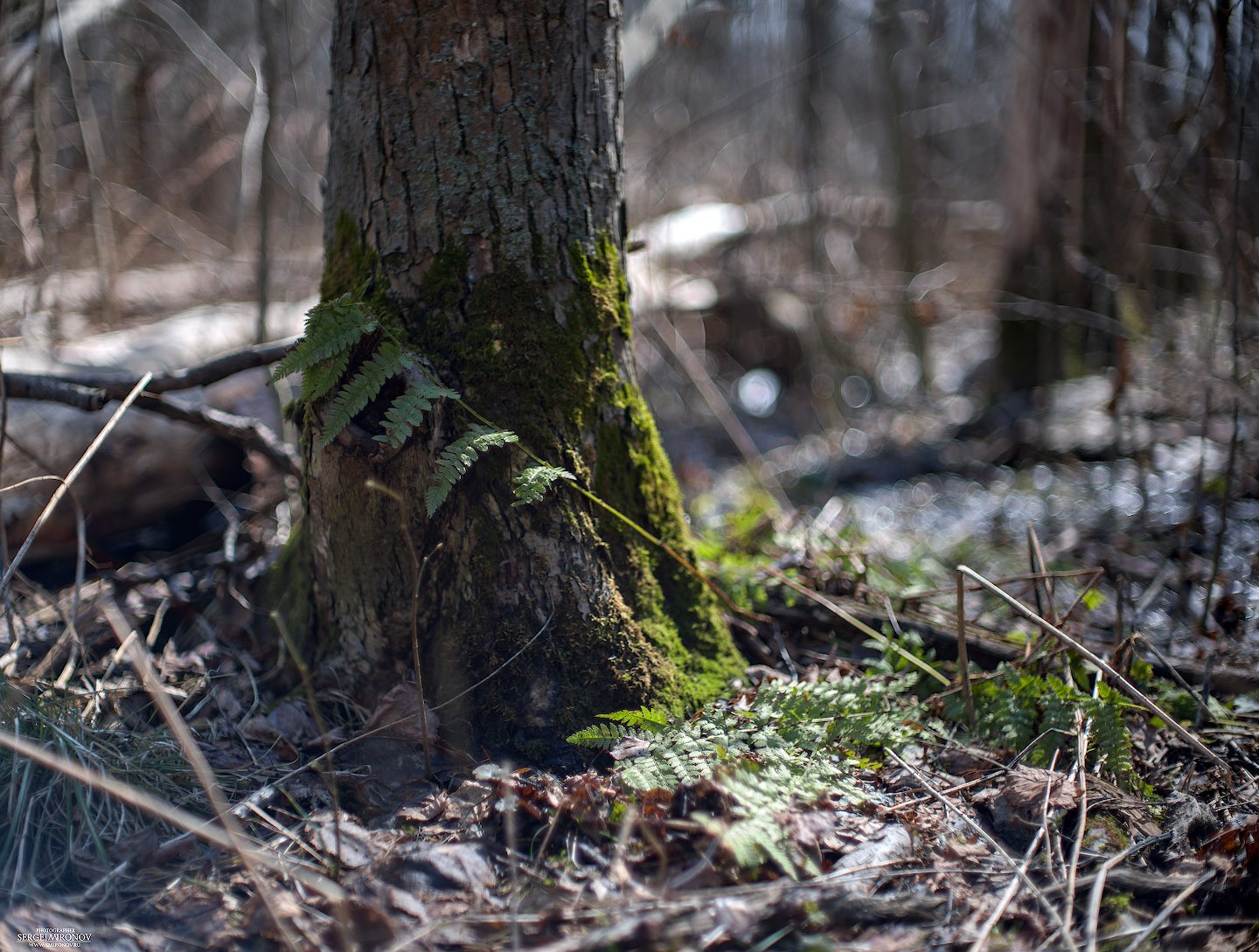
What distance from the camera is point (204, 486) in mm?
3756

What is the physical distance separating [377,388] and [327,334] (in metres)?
0.20

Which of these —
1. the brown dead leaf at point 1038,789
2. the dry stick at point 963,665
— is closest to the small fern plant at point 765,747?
the dry stick at point 963,665

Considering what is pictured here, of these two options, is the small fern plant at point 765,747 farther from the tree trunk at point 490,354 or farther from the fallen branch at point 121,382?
the fallen branch at point 121,382

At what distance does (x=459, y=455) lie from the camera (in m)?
2.06

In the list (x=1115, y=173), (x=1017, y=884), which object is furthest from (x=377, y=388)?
(x=1115, y=173)

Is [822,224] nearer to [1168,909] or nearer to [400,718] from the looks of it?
[400,718]

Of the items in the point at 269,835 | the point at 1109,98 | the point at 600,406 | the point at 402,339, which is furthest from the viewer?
the point at 1109,98

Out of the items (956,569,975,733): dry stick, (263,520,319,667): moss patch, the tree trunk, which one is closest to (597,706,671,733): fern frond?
the tree trunk

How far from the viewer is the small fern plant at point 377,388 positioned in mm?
2045

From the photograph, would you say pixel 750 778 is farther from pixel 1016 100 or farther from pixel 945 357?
pixel 945 357

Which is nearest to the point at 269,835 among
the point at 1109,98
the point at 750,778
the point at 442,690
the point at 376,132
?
the point at 442,690

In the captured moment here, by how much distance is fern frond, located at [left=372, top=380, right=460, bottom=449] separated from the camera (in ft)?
6.64

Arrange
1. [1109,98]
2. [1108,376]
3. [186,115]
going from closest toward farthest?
[1109,98] → [1108,376] → [186,115]

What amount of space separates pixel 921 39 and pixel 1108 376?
3.87 meters
